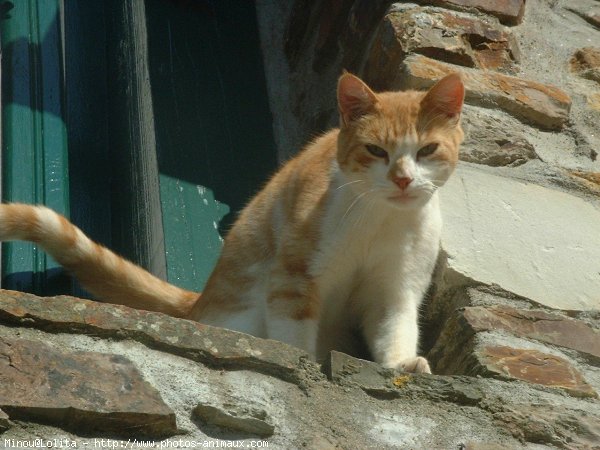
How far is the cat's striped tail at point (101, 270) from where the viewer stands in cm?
305

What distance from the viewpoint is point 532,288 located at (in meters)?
2.75

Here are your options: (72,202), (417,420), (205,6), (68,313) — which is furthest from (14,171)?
(417,420)

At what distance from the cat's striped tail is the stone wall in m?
0.81

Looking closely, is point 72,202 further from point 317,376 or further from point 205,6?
point 317,376

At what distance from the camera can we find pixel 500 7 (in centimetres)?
347

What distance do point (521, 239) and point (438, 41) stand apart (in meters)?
0.75

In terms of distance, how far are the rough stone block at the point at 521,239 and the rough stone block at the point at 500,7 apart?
66 cm

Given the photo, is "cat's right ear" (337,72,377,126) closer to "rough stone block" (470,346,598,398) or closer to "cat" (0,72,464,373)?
"cat" (0,72,464,373)

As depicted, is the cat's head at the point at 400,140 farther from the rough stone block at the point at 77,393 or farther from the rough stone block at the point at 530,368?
the rough stone block at the point at 77,393

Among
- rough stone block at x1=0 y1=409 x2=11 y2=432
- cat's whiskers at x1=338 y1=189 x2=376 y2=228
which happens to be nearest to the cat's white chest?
cat's whiskers at x1=338 y1=189 x2=376 y2=228

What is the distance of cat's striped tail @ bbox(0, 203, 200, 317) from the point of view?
10.0 feet

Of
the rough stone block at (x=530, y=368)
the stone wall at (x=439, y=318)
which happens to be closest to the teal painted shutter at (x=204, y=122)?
the stone wall at (x=439, y=318)

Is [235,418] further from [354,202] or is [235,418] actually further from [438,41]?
[438,41]

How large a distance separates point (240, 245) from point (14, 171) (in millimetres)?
838
